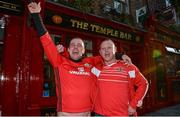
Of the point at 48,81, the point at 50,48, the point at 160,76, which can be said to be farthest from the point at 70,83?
the point at 160,76

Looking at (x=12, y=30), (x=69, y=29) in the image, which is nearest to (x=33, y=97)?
(x=12, y=30)

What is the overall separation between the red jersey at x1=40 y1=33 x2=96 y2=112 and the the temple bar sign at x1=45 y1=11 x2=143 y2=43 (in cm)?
351

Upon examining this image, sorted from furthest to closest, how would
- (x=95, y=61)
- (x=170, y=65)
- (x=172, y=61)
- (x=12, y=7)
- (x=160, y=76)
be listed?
(x=172, y=61) → (x=170, y=65) → (x=160, y=76) → (x=12, y=7) → (x=95, y=61)

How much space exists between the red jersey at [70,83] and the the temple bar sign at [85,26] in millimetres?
3506

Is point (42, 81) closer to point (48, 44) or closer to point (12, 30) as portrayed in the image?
point (12, 30)

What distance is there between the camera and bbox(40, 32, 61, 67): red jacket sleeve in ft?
10.9

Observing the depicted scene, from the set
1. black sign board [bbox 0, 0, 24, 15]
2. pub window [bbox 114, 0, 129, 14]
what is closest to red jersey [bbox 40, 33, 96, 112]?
black sign board [bbox 0, 0, 24, 15]

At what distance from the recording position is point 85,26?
7797 mm

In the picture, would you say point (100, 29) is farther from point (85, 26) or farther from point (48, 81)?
point (48, 81)

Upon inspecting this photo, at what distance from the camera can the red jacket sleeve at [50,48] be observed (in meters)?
3.33

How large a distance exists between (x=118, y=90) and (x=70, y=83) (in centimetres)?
74

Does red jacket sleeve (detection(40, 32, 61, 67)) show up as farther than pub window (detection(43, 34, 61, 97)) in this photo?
No

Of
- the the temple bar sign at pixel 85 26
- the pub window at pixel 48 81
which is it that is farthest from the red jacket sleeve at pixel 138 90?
the the temple bar sign at pixel 85 26

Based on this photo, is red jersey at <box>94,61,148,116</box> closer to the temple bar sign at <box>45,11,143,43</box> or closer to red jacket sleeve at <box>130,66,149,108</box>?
red jacket sleeve at <box>130,66,149,108</box>
